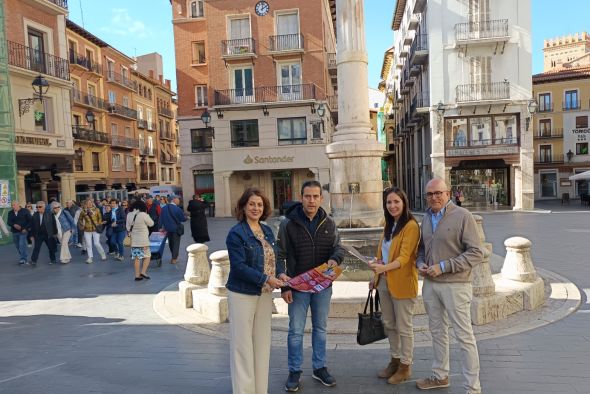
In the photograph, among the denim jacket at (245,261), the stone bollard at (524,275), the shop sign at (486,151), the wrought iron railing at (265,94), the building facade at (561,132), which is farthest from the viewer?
the building facade at (561,132)

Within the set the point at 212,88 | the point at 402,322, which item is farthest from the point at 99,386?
the point at 212,88

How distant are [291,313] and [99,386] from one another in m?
2.06

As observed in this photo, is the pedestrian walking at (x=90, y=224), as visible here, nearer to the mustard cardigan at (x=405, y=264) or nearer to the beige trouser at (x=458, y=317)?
the mustard cardigan at (x=405, y=264)

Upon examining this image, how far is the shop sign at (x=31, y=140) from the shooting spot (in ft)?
61.1

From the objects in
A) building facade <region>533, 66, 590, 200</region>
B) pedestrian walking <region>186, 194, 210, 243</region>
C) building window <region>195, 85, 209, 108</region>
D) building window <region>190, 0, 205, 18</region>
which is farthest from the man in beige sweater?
building facade <region>533, 66, 590, 200</region>

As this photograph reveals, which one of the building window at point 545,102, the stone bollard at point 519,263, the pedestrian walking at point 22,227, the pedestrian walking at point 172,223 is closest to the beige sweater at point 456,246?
the stone bollard at point 519,263

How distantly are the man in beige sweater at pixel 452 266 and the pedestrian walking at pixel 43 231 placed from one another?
11.1 m

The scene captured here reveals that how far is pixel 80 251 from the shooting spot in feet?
44.2

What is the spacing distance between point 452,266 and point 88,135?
34458 millimetres

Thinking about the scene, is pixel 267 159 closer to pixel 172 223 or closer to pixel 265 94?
pixel 265 94

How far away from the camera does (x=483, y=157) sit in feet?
86.5

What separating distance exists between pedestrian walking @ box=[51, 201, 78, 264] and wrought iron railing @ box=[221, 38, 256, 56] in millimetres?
17794

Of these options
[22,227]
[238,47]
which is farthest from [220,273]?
[238,47]

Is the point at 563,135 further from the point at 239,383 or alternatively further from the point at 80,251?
the point at 239,383
